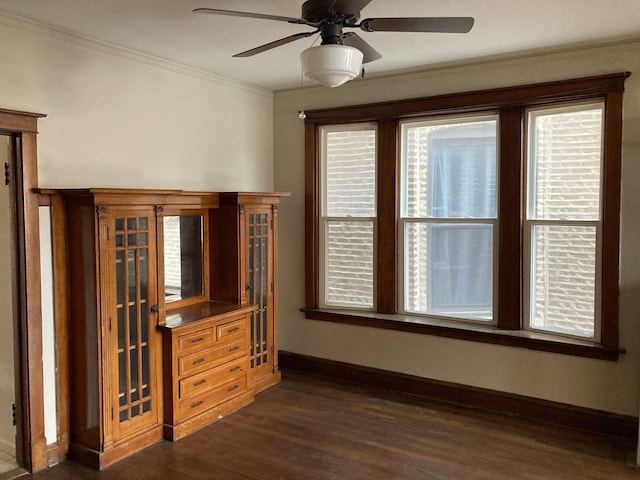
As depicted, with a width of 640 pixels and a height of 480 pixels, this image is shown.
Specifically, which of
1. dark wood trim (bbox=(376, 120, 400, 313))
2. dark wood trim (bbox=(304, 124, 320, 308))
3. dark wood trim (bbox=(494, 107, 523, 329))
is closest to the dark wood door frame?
dark wood trim (bbox=(304, 124, 320, 308))

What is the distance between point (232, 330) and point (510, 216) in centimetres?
231

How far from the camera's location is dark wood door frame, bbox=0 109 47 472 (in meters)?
3.13

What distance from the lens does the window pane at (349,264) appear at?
4777 millimetres

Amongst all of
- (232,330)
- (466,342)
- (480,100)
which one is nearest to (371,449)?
(466,342)

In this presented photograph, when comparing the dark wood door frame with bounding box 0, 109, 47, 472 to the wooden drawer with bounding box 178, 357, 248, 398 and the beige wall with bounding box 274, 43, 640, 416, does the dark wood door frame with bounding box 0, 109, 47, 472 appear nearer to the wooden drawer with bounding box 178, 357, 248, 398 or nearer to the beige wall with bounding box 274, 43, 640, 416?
the wooden drawer with bounding box 178, 357, 248, 398

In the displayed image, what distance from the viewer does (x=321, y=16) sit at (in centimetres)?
236

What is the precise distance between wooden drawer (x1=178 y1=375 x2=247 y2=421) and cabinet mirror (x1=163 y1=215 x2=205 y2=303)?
2.48ft

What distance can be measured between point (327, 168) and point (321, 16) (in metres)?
2.59

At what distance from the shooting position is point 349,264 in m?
4.87

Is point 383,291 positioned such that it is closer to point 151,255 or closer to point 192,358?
point 192,358

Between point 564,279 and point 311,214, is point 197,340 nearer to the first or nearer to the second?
point 311,214

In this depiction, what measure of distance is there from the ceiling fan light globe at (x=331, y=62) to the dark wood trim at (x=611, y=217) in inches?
85.4

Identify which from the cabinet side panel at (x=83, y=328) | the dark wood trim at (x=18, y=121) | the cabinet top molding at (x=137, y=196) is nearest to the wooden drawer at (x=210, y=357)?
the cabinet side panel at (x=83, y=328)

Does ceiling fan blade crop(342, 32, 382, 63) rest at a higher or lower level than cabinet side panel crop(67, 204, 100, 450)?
higher
